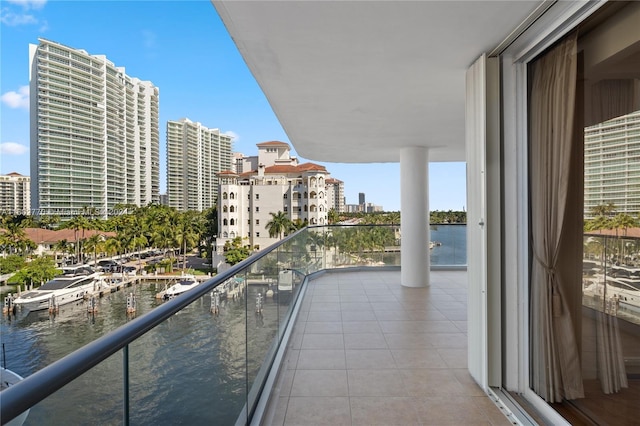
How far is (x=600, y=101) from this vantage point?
6.73 ft

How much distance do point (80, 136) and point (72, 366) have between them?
265 feet

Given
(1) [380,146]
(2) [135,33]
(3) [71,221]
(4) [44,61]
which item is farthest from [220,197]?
(2) [135,33]

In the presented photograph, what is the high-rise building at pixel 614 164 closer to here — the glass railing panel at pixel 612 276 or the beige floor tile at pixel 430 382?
the glass railing panel at pixel 612 276

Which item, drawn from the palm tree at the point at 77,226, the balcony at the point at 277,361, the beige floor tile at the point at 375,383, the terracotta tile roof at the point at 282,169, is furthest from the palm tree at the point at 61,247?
the beige floor tile at the point at 375,383

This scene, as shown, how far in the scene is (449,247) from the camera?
8750 millimetres

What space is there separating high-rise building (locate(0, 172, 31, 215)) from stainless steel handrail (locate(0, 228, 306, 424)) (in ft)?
229

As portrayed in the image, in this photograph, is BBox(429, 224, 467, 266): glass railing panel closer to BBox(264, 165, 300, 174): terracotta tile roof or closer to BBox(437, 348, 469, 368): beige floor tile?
BBox(437, 348, 469, 368): beige floor tile

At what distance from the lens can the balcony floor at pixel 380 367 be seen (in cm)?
258

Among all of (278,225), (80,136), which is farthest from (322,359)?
(80,136)

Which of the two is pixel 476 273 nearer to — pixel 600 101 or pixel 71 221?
pixel 600 101

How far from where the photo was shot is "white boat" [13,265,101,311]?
Result: 4569 centimetres

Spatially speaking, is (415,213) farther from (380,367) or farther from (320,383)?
(320,383)

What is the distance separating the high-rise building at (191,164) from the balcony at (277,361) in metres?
90.1

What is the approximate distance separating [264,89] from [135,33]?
120m
